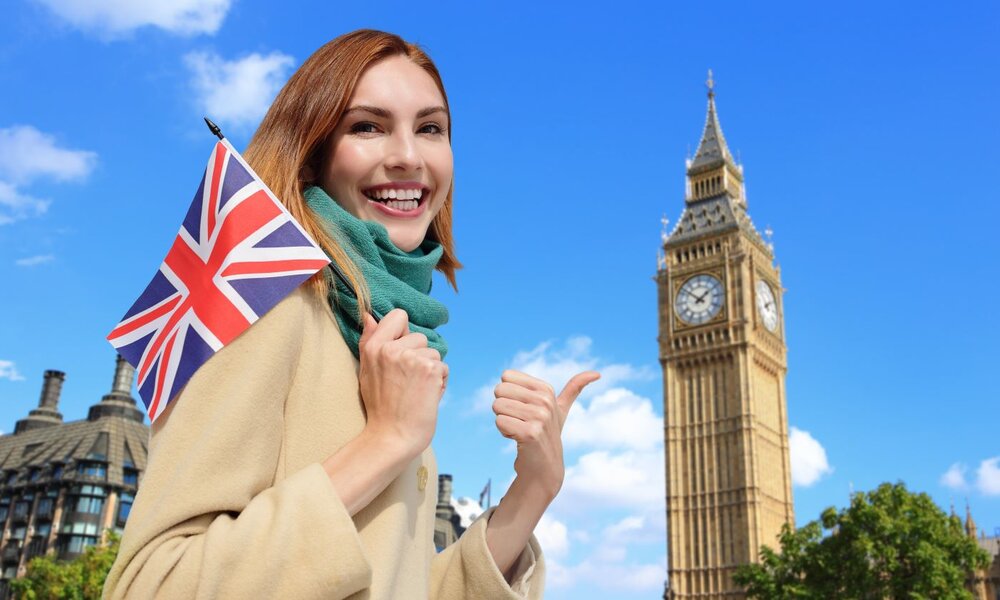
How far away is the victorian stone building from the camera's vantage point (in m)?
52.2

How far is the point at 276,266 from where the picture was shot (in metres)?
1.89

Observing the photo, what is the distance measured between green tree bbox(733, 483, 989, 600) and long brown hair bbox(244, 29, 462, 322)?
30506mm

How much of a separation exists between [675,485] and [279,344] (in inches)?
2151

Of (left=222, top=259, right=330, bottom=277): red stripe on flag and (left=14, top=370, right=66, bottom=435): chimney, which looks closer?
(left=222, top=259, right=330, bottom=277): red stripe on flag

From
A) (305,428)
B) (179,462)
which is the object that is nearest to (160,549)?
(179,462)

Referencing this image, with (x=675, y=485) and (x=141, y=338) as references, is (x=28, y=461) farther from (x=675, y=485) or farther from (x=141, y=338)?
(x=141, y=338)

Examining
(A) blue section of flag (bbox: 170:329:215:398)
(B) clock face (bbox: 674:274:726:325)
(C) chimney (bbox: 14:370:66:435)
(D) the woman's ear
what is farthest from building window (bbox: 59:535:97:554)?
(A) blue section of flag (bbox: 170:329:215:398)

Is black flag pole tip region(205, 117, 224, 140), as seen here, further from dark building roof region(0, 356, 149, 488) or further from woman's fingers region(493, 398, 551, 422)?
dark building roof region(0, 356, 149, 488)

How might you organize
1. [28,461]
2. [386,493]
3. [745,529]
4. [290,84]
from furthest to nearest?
[28,461] → [745,529] → [290,84] → [386,493]

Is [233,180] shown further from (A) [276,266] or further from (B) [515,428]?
(B) [515,428]

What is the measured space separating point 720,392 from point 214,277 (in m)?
54.2

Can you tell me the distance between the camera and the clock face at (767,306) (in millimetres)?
54781

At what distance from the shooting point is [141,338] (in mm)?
2082

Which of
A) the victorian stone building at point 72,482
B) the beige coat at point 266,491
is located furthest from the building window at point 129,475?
the beige coat at point 266,491
